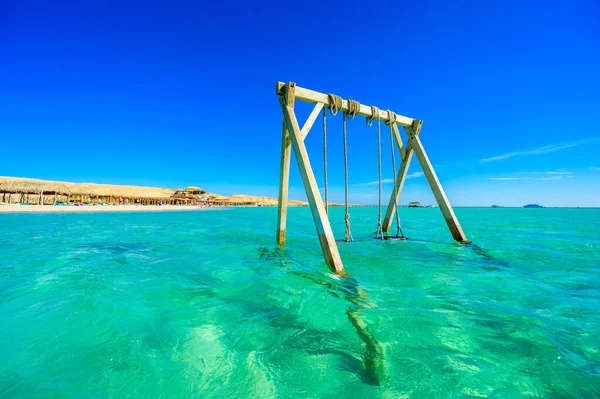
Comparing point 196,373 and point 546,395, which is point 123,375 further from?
point 546,395

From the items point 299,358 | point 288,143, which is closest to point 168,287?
point 299,358

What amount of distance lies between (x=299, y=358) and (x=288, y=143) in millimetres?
4662

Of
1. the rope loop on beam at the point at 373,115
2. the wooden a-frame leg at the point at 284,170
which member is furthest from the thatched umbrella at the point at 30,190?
the rope loop on beam at the point at 373,115

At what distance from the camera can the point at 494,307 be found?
2.79 m

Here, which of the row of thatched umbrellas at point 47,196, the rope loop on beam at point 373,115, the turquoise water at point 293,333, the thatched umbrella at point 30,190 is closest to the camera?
the turquoise water at point 293,333

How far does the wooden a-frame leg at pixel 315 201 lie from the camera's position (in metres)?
4.00

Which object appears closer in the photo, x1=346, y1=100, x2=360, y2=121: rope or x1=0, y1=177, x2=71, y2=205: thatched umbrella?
x1=346, y1=100, x2=360, y2=121: rope

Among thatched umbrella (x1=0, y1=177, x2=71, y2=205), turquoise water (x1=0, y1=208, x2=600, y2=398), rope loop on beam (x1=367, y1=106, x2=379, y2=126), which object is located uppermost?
rope loop on beam (x1=367, y1=106, x2=379, y2=126)

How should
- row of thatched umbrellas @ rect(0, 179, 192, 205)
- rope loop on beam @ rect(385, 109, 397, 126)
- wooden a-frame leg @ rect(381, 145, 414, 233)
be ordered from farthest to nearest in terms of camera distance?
row of thatched umbrellas @ rect(0, 179, 192, 205), wooden a-frame leg @ rect(381, 145, 414, 233), rope loop on beam @ rect(385, 109, 397, 126)

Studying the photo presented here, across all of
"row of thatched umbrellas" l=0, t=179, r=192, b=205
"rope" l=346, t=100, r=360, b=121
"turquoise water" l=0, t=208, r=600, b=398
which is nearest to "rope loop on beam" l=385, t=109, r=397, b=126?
"rope" l=346, t=100, r=360, b=121

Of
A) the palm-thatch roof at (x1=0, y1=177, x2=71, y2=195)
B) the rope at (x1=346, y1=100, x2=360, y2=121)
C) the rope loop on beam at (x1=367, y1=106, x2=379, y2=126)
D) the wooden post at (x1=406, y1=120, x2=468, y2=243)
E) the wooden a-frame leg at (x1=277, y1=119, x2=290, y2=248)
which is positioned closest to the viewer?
the wooden a-frame leg at (x1=277, y1=119, x2=290, y2=248)

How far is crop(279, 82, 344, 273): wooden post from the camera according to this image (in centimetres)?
401

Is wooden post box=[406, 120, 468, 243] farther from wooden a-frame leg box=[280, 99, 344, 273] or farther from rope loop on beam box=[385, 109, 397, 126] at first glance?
wooden a-frame leg box=[280, 99, 344, 273]

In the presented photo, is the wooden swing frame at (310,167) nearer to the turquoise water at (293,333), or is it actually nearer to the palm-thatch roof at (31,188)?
the turquoise water at (293,333)
